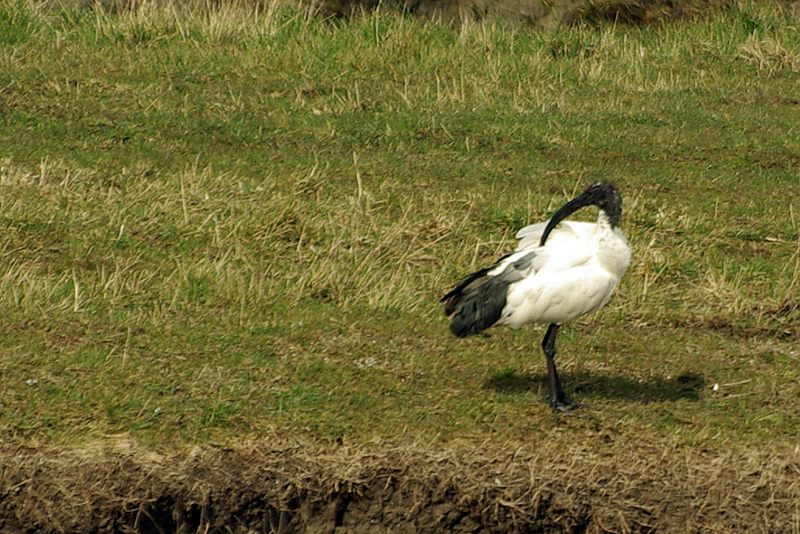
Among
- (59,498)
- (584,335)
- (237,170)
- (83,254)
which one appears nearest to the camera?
(59,498)

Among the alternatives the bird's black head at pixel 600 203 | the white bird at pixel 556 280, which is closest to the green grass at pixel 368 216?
the white bird at pixel 556 280

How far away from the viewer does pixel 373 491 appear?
6.02 metres

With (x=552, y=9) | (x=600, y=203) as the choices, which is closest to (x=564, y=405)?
(x=600, y=203)

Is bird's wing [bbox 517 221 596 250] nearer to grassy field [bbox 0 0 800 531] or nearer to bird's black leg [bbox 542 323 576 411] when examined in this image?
bird's black leg [bbox 542 323 576 411]

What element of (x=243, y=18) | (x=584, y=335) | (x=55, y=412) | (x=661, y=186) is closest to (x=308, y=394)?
(x=55, y=412)

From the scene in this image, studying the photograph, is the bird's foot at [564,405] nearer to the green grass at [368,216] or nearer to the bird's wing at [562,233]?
the green grass at [368,216]

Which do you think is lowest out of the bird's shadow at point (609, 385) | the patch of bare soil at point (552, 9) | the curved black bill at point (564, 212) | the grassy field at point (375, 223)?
the patch of bare soil at point (552, 9)

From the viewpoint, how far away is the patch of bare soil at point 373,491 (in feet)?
19.2

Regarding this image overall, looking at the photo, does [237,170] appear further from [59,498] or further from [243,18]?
[59,498]

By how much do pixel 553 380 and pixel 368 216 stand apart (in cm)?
270

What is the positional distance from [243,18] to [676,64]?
3.68 m

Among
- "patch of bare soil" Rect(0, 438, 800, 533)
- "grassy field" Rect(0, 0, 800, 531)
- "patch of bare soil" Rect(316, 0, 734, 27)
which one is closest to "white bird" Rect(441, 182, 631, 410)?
"grassy field" Rect(0, 0, 800, 531)

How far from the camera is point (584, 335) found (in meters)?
7.55

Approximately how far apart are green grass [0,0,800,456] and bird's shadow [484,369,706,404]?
0.02 metres
